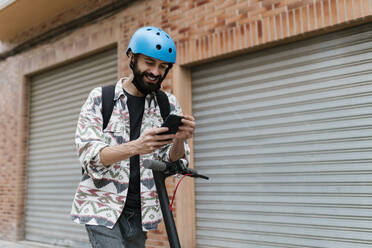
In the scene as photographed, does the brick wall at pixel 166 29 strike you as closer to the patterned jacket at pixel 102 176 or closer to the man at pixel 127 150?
the man at pixel 127 150

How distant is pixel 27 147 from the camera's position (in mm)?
7953

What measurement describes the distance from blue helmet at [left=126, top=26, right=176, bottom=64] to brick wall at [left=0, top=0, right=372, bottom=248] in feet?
7.62

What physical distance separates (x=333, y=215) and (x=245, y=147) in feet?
4.21

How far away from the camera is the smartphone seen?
1.84m

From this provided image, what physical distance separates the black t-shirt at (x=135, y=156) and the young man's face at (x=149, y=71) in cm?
16

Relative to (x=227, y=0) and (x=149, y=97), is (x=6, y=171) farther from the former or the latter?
(x=149, y=97)

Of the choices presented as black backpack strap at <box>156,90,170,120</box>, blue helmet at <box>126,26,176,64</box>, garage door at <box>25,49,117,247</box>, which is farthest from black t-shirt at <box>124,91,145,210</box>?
garage door at <box>25,49,117,247</box>

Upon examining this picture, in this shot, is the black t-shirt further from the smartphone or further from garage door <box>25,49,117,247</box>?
garage door <box>25,49,117,247</box>

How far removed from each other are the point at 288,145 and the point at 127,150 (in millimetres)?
2797

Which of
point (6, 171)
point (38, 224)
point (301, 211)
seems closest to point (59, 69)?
point (6, 171)

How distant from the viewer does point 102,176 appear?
2020 millimetres

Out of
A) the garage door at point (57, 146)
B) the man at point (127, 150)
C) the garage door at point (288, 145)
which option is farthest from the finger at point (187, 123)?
the garage door at point (57, 146)

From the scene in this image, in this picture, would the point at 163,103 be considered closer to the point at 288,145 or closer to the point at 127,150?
the point at 127,150

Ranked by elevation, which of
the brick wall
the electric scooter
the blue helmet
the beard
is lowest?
the electric scooter
